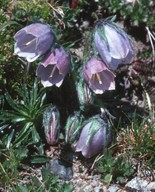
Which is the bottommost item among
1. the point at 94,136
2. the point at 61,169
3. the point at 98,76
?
the point at 61,169

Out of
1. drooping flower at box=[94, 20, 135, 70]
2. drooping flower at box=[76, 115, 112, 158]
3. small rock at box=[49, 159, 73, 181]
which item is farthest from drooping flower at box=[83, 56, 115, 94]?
small rock at box=[49, 159, 73, 181]

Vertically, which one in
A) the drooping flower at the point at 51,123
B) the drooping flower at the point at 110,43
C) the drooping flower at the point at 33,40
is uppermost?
the drooping flower at the point at 33,40

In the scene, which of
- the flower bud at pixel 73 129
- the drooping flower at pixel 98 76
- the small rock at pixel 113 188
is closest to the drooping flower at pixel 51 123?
the flower bud at pixel 73 129

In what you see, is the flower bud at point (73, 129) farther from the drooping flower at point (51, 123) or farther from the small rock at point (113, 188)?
the small rock at point (113, 188)

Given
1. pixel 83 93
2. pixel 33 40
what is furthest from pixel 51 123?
pixel 33 40

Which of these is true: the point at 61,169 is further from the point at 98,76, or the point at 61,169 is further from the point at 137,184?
the point at 98,76


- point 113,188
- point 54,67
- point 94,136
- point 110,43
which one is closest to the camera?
point 110,43

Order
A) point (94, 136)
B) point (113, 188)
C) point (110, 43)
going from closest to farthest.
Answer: point (110, 43) < point (94, 136) < point (113, 188)
